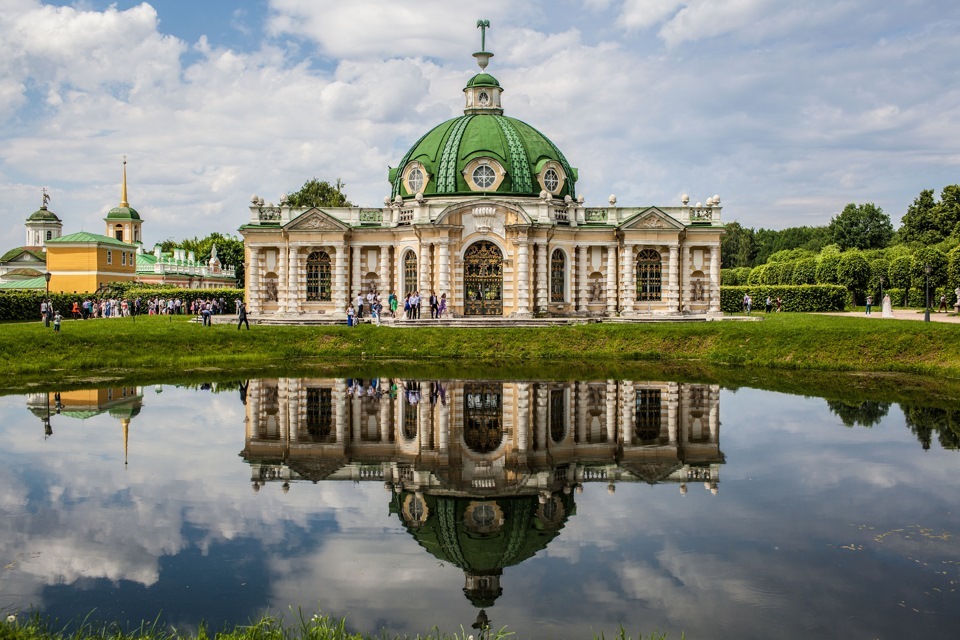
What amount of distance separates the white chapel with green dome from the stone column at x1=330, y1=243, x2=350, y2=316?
0.06 metres

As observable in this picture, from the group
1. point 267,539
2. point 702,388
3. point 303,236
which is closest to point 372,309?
point 303,236

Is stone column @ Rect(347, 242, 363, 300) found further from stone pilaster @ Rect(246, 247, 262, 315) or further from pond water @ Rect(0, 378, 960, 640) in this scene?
pond water @ Rect(0, 378, 960, 640)

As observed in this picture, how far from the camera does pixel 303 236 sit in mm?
52656

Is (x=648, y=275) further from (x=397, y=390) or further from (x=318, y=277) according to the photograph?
(x=397, y=390)

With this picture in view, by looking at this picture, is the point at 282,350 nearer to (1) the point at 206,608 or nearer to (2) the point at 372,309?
(2) the point at 372,309

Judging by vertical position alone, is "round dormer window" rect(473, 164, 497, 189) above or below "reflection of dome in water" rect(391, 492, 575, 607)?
above

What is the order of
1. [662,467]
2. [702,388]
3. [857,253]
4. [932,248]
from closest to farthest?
[662,467]
[702,388]
[932,248]
[857,253]

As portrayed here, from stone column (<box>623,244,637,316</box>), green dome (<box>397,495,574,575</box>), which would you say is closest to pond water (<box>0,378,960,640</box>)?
green dome (<box>397,495,574,575</box>)

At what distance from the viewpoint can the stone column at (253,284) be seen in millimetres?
53344

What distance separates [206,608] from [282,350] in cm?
2789

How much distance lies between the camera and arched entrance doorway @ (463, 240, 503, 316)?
50.5 meters

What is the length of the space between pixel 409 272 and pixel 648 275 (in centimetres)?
1508

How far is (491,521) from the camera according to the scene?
45.6 ft

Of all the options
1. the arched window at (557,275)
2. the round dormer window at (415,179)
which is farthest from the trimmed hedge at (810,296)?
the round dormer window at (415,179)
